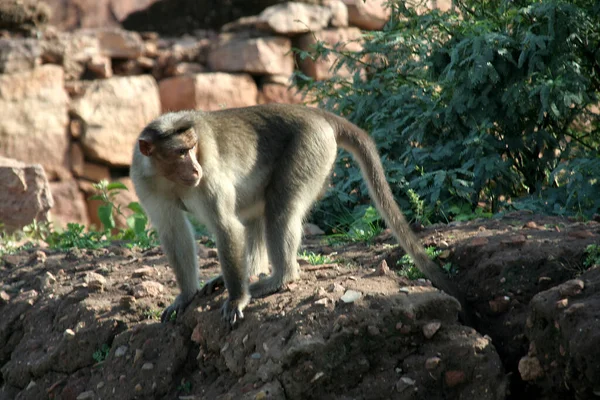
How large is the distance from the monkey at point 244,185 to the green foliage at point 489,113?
1.73 meters

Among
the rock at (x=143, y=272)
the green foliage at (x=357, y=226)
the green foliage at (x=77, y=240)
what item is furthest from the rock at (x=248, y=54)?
the rock at (x=143, y=272)

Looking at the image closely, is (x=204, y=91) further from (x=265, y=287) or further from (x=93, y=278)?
(x=265, y=287)

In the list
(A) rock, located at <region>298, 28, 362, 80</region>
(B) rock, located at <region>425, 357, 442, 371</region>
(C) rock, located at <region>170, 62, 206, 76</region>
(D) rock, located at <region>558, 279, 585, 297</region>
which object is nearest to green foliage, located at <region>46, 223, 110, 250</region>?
(B) rock, located at <region>425, 357, 442, 371</region>

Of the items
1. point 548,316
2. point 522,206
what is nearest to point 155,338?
point 548,316

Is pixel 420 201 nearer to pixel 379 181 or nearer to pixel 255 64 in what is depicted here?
pixel 379 181

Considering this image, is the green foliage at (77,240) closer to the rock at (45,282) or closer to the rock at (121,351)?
the rock at (45,282)

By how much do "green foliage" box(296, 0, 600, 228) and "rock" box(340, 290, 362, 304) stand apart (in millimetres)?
2392

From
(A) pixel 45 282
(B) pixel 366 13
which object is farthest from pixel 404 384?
(B) pixel 366 13

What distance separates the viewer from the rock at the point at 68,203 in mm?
12156

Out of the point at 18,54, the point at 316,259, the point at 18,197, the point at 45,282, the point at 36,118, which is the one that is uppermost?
the point at 18,54

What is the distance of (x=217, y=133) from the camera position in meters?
5.03

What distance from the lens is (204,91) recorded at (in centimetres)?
1264

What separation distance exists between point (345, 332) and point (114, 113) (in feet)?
29.9

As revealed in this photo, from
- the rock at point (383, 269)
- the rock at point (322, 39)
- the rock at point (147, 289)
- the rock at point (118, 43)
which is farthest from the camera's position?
the rock at point (322, 39)
